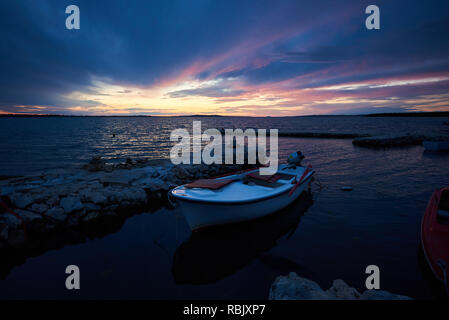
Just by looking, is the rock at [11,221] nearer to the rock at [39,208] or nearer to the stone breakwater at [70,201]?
the stone breakwater at [70,201]

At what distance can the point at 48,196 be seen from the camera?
27.6ft

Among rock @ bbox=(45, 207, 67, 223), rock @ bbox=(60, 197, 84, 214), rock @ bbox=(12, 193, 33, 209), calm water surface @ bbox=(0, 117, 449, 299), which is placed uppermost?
rock @ bbox=(12, 193, 33, 209)

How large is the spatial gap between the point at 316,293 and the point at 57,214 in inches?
357

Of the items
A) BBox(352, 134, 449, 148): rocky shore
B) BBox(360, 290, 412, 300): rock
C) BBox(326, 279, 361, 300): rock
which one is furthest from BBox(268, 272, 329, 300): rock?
BBox(352, 134, 449, 148): rocky shore

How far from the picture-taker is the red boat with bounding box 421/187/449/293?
16.0ft

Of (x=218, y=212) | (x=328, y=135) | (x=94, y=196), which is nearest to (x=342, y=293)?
(x=218, y=212)

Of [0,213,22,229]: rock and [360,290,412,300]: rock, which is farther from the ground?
[0,213,22,229]: rock

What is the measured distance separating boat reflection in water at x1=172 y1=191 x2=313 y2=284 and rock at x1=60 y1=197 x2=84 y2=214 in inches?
186

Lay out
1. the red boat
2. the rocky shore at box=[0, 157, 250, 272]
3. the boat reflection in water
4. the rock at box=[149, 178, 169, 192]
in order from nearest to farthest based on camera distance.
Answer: the red boat → the boat reflection in water → the rocky shore at box=[0, 157, 250, 272] → the rock at box=[149, 178, 169, 192]

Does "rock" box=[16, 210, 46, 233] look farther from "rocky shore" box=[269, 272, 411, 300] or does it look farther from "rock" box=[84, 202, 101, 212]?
"rocky shore" box=[269, 272, 411, 300]

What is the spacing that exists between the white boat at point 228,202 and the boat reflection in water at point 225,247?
453mm
